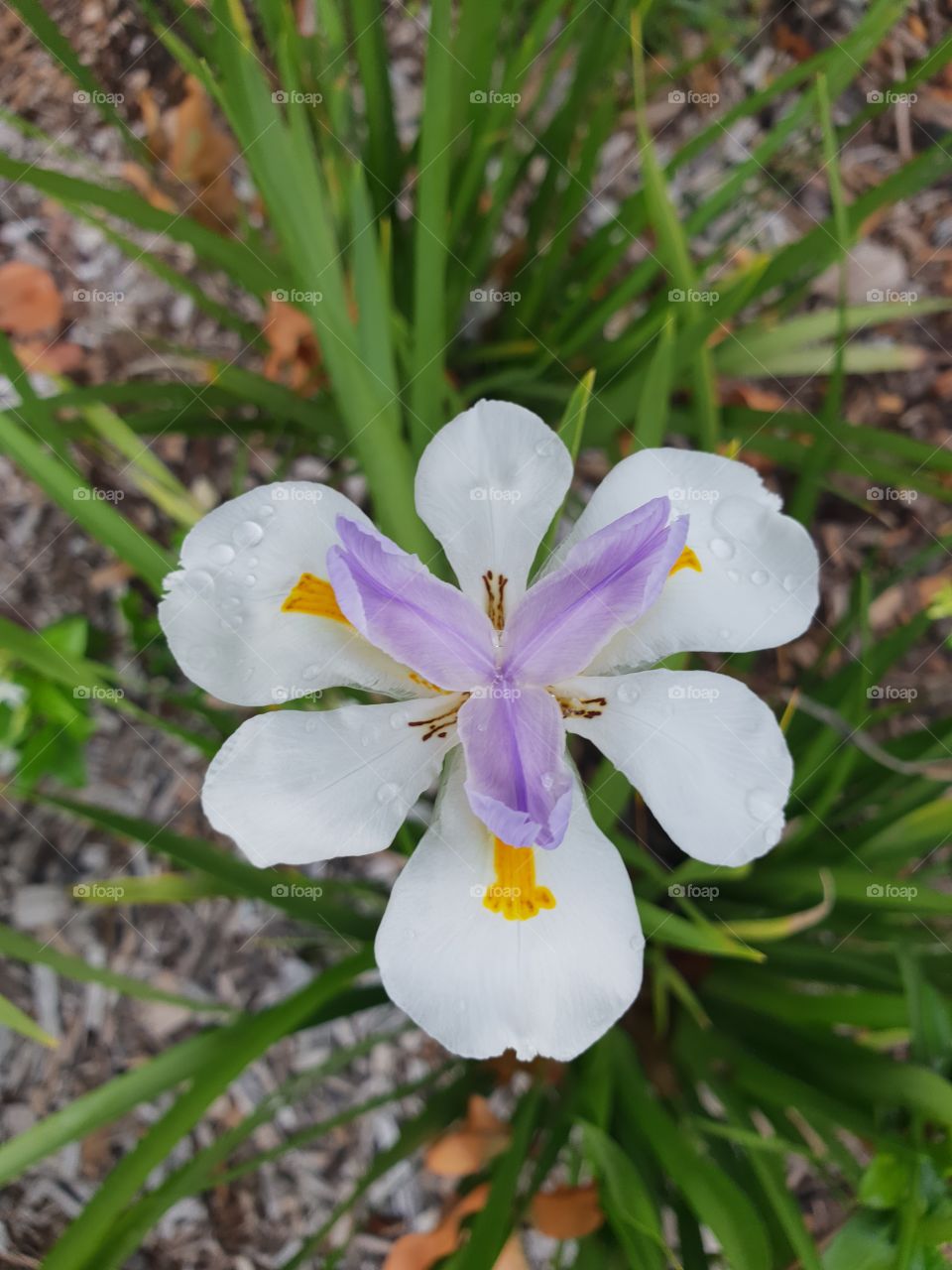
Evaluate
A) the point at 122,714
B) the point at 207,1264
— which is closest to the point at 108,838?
the point at 122,714

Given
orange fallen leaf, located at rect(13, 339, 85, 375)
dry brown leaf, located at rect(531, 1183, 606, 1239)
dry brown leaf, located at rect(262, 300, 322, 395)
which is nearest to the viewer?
dry brown leaf, located at rect(531, 1183, 606, 1239)

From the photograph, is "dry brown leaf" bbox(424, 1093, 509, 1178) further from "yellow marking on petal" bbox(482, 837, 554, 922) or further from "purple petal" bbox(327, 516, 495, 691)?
"purple petal" bbox(327, 516, 495, 691)

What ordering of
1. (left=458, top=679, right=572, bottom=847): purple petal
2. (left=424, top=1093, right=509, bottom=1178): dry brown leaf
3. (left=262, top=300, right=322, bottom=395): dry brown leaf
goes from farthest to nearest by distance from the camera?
(left=262, top=300, right=322, bottom=395): dry brown leaf < (left=424, top=1093, right=509, bottom=1178): dry brown leaf < (left=458, top=679, right=572, bottom=847): purple petal

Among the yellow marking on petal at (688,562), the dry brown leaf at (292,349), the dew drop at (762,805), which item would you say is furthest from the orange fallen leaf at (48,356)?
the dew drop at (762,805)

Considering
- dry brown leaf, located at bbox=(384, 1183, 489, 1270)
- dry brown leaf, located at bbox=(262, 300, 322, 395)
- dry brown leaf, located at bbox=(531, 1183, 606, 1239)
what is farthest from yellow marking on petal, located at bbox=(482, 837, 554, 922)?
dry brown leaf, located at bbox=(262, 300, 322, 395)

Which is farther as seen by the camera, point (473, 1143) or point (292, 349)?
point (292, 349)

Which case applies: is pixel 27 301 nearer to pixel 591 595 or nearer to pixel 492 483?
pixel 492 483

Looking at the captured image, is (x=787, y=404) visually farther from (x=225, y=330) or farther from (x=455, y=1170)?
(x=455, y=1170)

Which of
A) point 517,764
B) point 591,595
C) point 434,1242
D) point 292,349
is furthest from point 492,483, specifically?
point 434,1242
